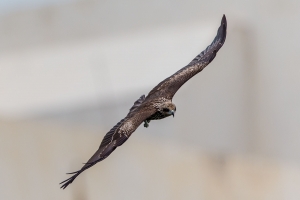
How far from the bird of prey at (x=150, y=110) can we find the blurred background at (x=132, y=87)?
1.37m

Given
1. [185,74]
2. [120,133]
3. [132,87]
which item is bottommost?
→ [120,133]

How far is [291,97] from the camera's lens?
3.35m

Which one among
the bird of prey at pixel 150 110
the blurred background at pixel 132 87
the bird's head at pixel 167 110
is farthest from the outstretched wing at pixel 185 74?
the blurred background at pixel 132 87

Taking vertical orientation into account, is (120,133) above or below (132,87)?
below

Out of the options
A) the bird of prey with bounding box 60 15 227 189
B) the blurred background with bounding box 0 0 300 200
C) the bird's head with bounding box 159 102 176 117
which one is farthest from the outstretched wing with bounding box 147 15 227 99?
the blurred background with bounding box 0 0 300 200

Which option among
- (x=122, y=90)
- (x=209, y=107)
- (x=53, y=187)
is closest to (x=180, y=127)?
(x=209, y=107)

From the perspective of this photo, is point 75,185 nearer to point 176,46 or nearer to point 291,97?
point 176,46

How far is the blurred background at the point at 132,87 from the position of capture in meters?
3.25

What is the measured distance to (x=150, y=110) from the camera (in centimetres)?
158

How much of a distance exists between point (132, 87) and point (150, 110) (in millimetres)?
1675

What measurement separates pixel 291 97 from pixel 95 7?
1564mm

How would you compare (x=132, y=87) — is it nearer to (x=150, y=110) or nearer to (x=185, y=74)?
(x=185, y=74)

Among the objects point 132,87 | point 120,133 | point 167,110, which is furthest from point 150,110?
point 132,87

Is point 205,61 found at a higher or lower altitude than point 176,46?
lower
